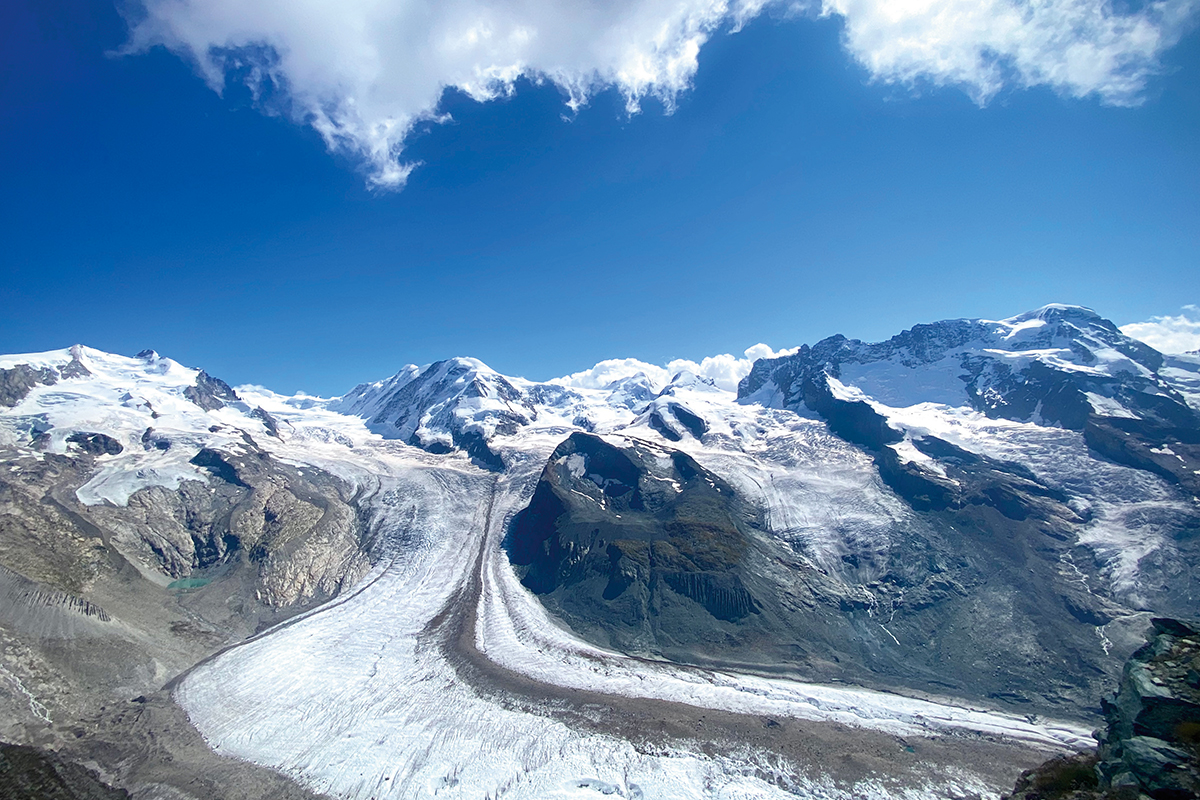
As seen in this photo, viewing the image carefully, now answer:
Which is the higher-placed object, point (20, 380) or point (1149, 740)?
point (20, 380)

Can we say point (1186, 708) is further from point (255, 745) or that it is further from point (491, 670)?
point (255, 745)

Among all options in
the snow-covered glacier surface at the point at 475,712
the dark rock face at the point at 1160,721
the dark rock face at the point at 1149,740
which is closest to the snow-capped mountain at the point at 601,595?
the snow-covered glacier surface at the point at 475,712

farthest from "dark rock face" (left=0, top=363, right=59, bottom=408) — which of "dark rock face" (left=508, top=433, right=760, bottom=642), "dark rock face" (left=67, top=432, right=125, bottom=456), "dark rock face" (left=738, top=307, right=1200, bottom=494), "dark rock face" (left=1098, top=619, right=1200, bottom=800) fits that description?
"dark rock face" (left=738, top=307, right=1200, bottom=494)

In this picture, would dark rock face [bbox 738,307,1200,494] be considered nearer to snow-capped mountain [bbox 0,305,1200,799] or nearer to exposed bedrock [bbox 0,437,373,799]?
snow-capped mountain [bbox 0,305,1200,799]

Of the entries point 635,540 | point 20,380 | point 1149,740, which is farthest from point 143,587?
point 20,380

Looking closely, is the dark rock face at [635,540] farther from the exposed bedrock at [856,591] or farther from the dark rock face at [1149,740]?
the dark rock face at [1149,740]

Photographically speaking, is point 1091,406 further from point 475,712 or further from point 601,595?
point 475,712

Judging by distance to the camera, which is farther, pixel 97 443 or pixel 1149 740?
pixel 97 443
